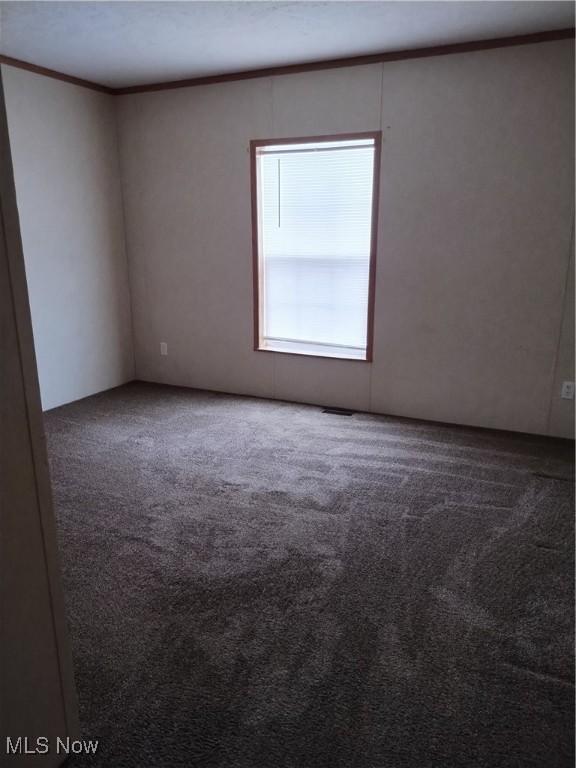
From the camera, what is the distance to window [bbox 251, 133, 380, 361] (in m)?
3.95

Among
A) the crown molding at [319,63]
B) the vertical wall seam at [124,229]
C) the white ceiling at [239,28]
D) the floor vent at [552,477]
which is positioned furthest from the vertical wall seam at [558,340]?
the vertical wall seam at [124,229]

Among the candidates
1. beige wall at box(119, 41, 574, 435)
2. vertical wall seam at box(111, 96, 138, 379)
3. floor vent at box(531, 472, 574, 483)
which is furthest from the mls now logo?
vertical wall seam at box(111, 96, 138, 379)

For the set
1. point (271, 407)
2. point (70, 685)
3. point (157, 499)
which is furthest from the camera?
point (271, 407)

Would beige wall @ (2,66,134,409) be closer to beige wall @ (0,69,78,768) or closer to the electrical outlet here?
beige wall @ (0,69,78,768)

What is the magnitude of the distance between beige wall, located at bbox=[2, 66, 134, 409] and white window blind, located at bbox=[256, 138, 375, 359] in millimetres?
1430

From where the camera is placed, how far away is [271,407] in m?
4.41

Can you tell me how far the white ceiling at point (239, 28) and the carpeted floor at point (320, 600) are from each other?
255 cm

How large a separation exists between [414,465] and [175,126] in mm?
3360

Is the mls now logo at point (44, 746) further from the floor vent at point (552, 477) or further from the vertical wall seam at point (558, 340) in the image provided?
the vertical wall seam at point (558, 340)

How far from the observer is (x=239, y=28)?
3.13 meters

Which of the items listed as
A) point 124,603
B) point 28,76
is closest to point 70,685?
point 124,603

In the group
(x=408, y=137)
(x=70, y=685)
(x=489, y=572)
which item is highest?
(x=408, y=137)

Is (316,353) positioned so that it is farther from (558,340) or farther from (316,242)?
(558,340)

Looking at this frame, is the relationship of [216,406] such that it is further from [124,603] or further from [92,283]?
[124,603]
